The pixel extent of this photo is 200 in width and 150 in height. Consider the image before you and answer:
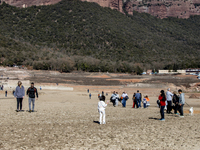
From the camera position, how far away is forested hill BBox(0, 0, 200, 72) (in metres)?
106

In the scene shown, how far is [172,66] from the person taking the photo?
108250 mm

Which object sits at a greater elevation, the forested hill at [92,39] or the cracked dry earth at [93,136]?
the forested hill at [92,39]

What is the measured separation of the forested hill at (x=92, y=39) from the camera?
106m

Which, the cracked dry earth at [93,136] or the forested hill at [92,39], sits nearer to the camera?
the cracked dry earth at [93,136]

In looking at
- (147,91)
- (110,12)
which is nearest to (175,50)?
(110,12)

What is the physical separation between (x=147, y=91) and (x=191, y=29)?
130m

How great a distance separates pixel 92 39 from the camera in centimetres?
12431

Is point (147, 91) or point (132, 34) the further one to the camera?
point (132, 34)

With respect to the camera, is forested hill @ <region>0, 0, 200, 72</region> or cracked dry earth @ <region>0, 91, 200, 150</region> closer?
cracked dry earth @ <region>0, 91, 200, 150</region>

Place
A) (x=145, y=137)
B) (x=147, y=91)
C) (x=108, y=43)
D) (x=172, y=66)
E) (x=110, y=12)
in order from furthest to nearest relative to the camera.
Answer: (x=110, y=12) < (x=108, y=43) < (x=172, y=66) < (x=147, y=91) < (x=145, y=137)

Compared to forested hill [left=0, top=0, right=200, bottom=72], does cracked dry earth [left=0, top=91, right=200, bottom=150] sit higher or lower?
lower

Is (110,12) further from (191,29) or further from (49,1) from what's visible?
(191,29)

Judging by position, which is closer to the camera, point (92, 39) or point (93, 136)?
point (93, 136)

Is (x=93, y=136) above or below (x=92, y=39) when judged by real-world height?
below
